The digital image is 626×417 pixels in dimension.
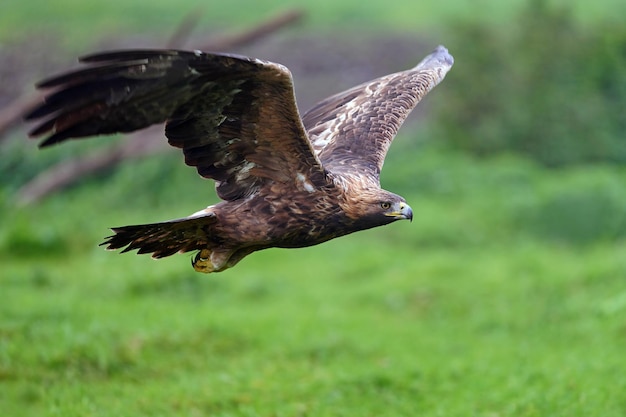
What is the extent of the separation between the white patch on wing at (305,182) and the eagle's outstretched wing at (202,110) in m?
0.03

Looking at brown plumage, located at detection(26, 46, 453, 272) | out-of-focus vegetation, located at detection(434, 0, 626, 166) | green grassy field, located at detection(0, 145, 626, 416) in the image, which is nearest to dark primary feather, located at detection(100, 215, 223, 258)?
brown plumage, located at detection(26, 46, 453, 272)

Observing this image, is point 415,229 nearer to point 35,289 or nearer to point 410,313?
point 410,313

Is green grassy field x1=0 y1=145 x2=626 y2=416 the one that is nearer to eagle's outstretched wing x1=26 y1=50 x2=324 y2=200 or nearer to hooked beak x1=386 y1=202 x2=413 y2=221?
hooked beak x1=386 y1=202 x2=413 y2=221

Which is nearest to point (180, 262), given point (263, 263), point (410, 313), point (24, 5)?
point (263, 263)

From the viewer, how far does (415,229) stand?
14977 mm

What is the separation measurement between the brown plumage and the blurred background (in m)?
1.62

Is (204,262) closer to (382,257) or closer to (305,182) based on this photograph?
(305,182)

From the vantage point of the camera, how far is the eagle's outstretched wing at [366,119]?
736 centimetres

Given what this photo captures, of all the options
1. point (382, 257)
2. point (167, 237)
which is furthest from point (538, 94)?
point (167, 237)

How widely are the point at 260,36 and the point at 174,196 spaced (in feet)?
11.4

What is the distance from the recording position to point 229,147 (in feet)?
21.0

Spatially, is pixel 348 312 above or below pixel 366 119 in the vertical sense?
below

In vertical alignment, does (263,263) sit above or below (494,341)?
above

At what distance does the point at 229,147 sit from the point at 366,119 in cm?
173
